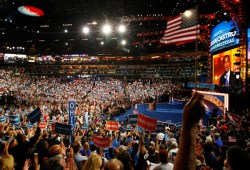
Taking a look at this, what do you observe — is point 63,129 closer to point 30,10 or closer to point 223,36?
point 223,36

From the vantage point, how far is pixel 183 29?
723cm

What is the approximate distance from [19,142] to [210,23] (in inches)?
920

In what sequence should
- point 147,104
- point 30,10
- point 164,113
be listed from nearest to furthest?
point 164,113 < point 147,104 < point 30,10

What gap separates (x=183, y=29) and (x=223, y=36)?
600 inches

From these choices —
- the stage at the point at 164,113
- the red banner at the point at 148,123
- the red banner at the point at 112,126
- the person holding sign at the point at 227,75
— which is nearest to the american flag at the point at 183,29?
the red banner at the point at 148,123

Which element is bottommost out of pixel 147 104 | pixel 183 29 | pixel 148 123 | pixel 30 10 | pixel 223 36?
pixel 147 104

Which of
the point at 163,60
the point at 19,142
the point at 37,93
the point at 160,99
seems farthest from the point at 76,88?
the point at 19,142

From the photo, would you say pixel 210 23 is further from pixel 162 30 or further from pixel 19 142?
pixel 19 142

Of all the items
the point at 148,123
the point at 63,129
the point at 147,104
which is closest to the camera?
the point at 148,123

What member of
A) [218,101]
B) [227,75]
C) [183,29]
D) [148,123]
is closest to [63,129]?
[148,123]

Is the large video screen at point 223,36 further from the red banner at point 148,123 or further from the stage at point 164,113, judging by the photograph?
the red banner at point 148,123

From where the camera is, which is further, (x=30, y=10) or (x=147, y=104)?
(x=30, y=10)

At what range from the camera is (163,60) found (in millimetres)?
46969

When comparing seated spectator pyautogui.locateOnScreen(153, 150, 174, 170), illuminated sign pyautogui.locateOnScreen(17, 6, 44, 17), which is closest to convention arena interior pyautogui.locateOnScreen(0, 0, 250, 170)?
seated spectator pyautogui.locateOnScreen(153, 150, 174, 170)
